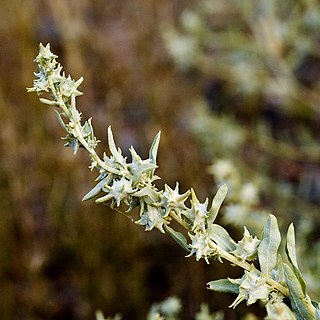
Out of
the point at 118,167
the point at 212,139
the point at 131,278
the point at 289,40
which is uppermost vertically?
the point at 118,167

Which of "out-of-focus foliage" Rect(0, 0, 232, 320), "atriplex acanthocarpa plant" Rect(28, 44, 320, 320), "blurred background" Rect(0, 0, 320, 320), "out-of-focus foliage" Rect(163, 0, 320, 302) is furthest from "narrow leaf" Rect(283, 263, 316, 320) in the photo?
"out-of-focus foliage" Rect(0, 0, 232, 320)

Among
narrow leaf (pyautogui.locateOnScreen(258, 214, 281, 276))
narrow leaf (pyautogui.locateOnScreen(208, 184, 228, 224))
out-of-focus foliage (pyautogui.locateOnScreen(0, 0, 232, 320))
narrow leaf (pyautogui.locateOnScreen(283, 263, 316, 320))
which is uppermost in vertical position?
narrow leaf (pyautogui.locateOnScreen(208, 184, 228, 224))

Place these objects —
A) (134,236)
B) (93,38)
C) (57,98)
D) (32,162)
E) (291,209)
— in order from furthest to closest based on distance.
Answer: (93,38) → (32,162) → (134,236) → (291,209) → (57,98)

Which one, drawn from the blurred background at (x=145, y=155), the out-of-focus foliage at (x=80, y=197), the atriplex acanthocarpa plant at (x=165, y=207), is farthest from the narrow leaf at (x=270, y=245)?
the out-of-focus foliage at (x=80, y=197)

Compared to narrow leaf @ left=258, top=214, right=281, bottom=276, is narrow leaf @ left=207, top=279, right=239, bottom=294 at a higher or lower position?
lower

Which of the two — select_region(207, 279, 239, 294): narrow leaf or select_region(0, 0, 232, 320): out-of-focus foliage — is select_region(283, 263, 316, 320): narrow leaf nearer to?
select_region(207, 279, 239, 294): narrow leaf

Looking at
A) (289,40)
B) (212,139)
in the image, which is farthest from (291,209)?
(289,40)

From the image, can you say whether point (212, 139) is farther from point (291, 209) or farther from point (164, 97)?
point (164, 97)

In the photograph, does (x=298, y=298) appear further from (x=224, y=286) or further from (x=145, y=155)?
(x=145, y=155)
